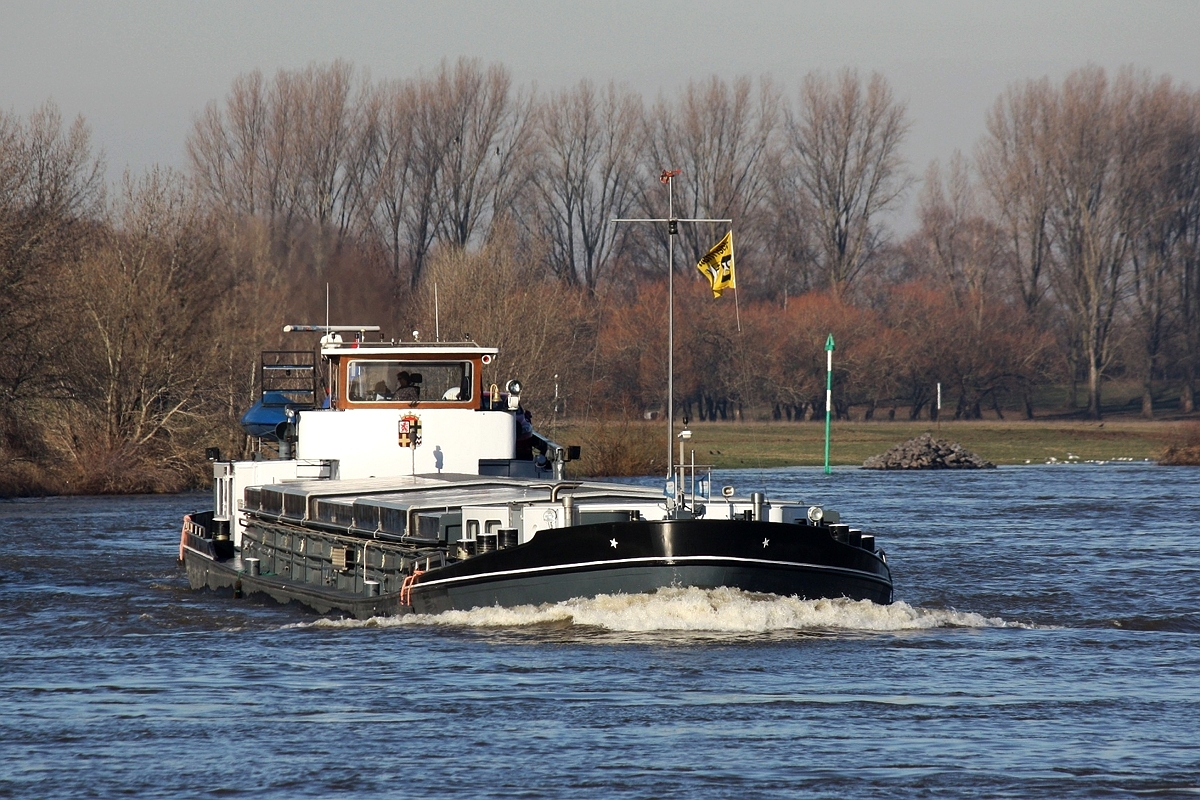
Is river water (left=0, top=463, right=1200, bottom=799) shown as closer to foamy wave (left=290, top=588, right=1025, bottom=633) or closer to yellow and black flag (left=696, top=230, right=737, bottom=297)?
foamy wave (left=290, top=588, right=1025, bottom=633)

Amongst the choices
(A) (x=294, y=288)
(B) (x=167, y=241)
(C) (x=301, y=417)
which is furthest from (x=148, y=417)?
(C) (x=301, y=417)

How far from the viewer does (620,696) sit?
55.3ft

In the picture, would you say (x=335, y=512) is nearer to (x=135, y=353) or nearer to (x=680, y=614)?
(x=680, y=614)

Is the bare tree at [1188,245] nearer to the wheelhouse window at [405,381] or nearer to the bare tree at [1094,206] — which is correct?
the bare tree at [1094,206]

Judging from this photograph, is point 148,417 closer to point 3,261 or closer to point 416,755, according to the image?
point 3,261

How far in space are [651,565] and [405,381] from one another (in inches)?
408

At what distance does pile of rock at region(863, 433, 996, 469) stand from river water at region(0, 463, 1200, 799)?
40.8 metres

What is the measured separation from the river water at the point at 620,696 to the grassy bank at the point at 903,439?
4197 centimetres

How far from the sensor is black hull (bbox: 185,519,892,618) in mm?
19844

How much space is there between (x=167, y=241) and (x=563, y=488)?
37.4 metres

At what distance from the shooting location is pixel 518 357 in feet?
212

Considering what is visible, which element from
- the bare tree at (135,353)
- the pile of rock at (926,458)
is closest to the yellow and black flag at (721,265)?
the bare tree at (135,353)

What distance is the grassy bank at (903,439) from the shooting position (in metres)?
74.7

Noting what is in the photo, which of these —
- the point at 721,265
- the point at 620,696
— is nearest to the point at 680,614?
the point at 620,696
